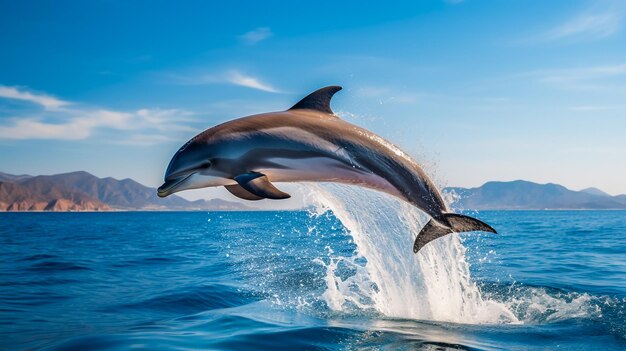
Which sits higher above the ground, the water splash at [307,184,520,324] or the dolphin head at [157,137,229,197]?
the dolphin head at [157,137,229,197]

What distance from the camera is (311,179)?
551cm

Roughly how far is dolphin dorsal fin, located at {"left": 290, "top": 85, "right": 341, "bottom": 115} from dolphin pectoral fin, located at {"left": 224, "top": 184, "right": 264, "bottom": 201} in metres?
1.16

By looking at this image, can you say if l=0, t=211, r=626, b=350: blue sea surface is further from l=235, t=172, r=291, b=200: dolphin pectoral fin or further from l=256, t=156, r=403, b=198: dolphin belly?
l=235, t=172, r=291, b=200: dolphin pectoral fin

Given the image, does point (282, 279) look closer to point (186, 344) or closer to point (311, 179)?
point (186, 344)

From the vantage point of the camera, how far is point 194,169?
512 cm

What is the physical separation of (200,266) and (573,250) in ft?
49.7

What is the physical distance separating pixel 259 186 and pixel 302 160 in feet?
2.56

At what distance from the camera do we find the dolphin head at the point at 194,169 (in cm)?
510

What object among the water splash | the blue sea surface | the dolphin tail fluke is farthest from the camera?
the water splash

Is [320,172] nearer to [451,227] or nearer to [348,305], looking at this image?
[451,227]

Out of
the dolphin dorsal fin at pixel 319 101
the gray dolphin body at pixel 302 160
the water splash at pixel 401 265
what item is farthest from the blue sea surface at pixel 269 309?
the dolphin dorsal fin at pixel 319 101

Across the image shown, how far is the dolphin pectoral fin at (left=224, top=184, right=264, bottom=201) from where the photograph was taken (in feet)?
16.8

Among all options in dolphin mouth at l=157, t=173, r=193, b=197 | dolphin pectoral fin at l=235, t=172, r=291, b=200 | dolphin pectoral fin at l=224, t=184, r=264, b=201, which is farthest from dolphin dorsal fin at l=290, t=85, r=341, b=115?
dolphin mouth at l=157, t=173, r=193, b=197

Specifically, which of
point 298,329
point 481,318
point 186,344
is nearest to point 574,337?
point 481,318
